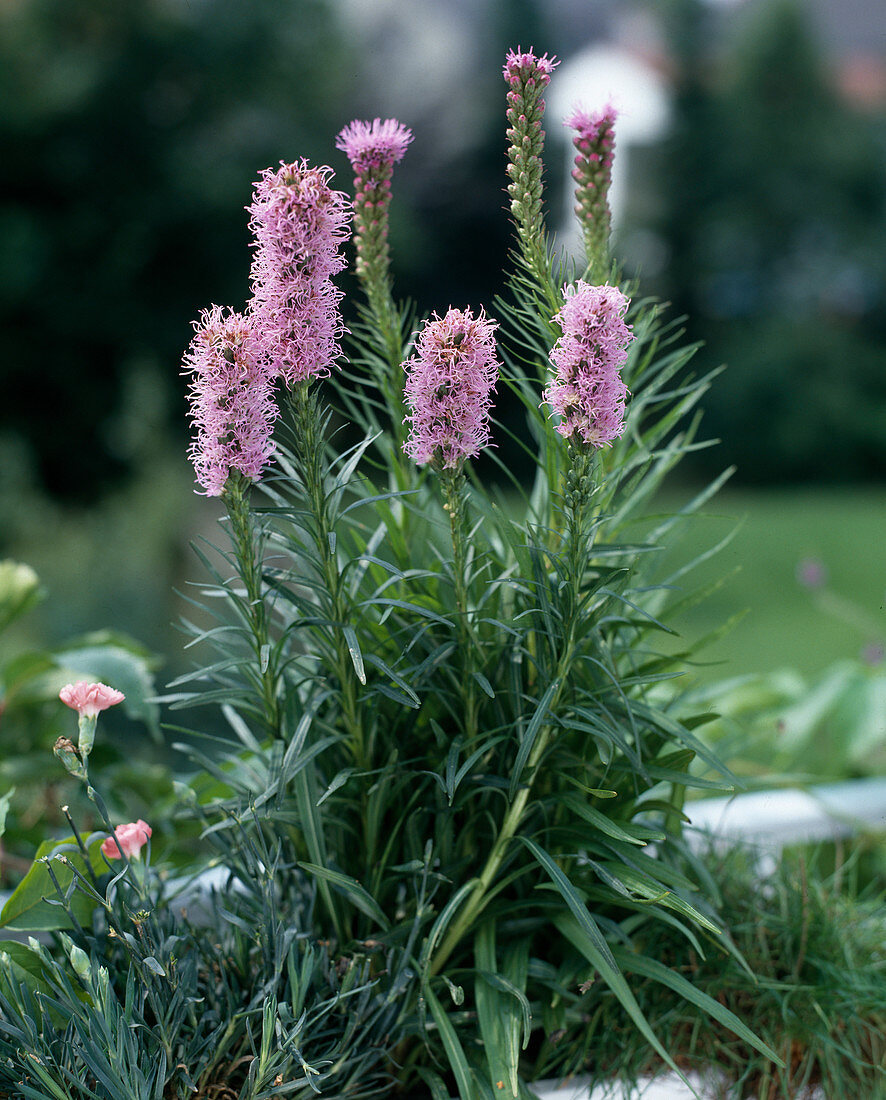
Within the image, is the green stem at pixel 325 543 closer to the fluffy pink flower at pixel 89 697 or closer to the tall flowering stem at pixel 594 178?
the fluffy pink flower at pixel 89 697

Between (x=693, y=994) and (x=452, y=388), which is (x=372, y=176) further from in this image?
(x=693, y=994)

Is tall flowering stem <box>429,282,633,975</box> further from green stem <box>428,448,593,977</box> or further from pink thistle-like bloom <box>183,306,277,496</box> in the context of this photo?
pink thistle-like bloom <box>183,306,277,496</box>

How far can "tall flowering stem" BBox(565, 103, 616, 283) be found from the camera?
3.28 feet

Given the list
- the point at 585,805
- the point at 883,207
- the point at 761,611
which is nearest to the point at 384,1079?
the point at 585,805

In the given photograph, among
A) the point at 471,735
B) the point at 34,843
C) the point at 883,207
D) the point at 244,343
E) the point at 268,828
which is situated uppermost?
the point at 883,207

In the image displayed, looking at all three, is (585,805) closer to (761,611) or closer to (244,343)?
(244,343)

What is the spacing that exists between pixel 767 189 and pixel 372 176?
1006 centimetres

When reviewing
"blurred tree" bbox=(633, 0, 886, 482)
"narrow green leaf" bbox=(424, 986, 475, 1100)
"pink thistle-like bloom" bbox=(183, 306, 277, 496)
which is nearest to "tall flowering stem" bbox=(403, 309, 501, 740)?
"pink thistle-like bloom" bbox=(183, 306, 277, 496)

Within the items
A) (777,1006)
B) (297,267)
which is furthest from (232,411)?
(777,1006)

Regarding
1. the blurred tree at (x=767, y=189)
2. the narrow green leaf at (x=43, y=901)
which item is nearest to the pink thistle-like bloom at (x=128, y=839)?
the narrow green leaf at (x=43, y=901)

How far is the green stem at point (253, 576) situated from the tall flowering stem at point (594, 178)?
46 centimetres

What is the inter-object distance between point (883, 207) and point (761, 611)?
6501mm

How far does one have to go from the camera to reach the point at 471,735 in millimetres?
964

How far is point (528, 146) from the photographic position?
876 mm
